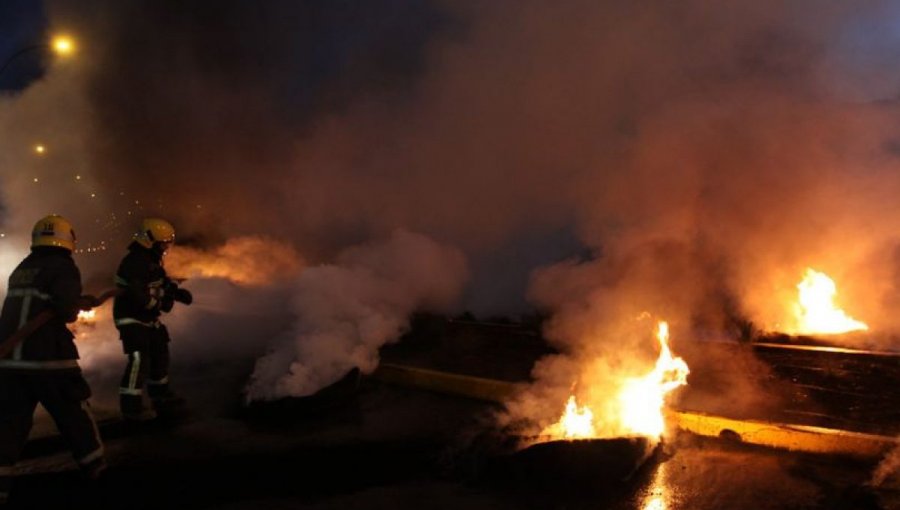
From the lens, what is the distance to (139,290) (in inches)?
188

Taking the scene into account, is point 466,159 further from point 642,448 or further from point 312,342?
point 642,448

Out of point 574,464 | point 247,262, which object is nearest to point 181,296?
point 574,464

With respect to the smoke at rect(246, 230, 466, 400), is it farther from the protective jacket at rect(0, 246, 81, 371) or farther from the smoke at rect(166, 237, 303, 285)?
the smoke at rect(166, 237, 303, 285)

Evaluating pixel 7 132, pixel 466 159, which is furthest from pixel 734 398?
pixel 7 132

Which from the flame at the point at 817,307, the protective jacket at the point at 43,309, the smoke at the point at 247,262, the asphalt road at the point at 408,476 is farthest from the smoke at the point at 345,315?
the flame at the point at 817,307

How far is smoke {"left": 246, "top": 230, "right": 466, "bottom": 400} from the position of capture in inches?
203

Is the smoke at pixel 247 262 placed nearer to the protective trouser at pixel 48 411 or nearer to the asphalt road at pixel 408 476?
the asphalt road at pixel 408 476

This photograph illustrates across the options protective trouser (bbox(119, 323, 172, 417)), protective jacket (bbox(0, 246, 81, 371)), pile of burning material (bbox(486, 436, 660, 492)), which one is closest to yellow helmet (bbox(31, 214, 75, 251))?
protective jacket (bbox(0, 246, 81, 371))

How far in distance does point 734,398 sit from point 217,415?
4315 millimetres

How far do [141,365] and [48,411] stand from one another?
1.32 metres

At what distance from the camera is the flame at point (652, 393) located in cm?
414

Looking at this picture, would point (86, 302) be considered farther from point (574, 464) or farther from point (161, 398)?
point (574, 464)

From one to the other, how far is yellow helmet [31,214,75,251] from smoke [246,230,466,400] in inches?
78.1

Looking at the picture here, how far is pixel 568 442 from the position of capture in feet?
11.8
